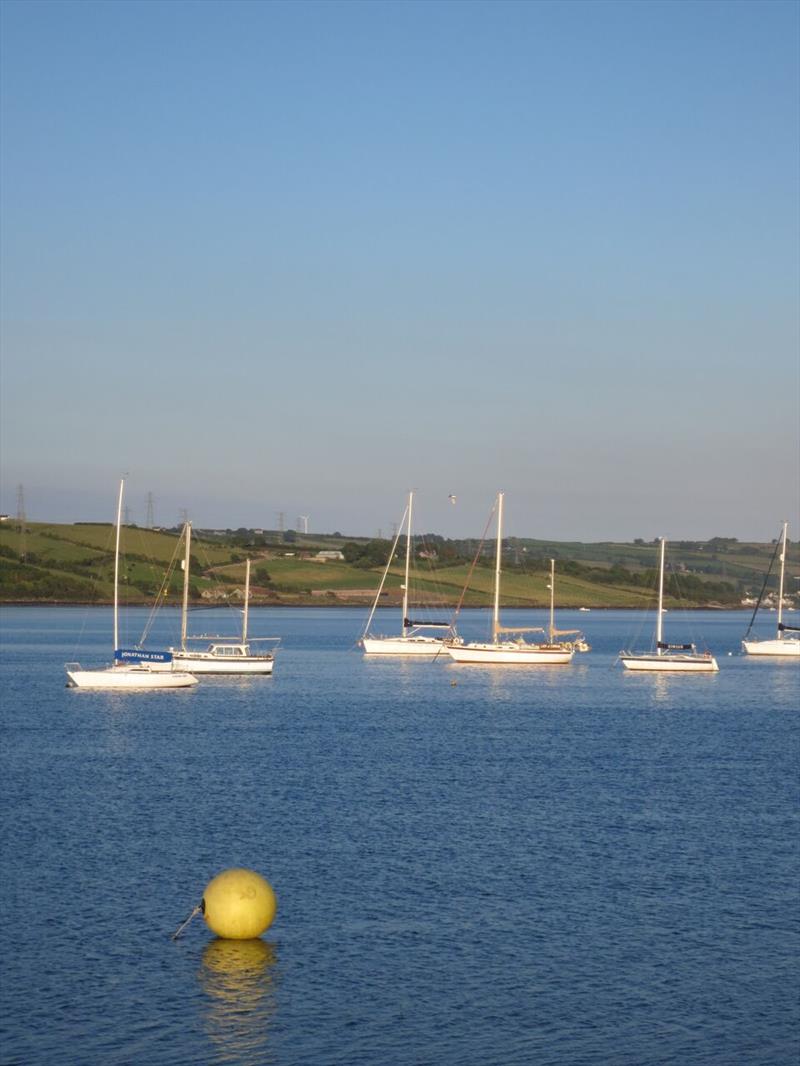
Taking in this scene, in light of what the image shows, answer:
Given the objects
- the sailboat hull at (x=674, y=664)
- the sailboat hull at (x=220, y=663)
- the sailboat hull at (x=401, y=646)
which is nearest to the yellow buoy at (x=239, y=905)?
the sailboat hull at (x=220, y=663)

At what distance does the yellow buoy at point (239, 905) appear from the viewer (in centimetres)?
2903

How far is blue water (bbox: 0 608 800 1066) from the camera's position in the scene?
24.9 meters

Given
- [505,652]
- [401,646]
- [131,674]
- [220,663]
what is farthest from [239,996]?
[401,646]

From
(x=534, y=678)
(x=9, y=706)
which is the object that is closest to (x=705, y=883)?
(x=9, y=706)

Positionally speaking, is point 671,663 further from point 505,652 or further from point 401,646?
point 401,646

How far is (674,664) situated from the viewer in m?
119

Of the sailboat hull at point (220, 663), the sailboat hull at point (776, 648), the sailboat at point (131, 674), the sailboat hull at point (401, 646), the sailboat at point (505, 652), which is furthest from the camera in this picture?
the sailboat hull at point (776, 648)

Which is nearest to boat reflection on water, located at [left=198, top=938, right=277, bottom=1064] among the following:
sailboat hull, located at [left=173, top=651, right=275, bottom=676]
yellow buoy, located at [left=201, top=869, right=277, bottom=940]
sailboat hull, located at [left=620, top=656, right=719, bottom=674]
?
yellow buoy, located at [left=201, top=869, right=277, bottom=940]

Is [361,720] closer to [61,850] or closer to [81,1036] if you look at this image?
[61,850]

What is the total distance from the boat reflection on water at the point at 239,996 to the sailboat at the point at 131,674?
205 ft

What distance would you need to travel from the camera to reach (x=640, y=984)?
27.8 metres

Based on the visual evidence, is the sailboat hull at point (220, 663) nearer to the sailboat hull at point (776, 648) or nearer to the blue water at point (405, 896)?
the blue water at point (405, 896)

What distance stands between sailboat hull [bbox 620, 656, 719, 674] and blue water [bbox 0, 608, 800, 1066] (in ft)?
152

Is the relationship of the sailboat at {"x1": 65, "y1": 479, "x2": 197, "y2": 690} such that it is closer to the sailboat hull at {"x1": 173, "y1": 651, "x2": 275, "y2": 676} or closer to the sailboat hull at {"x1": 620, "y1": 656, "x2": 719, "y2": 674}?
the sailboat hull at {"x1": 173, "y1": 651, "x2": 275, "y2": 676}
